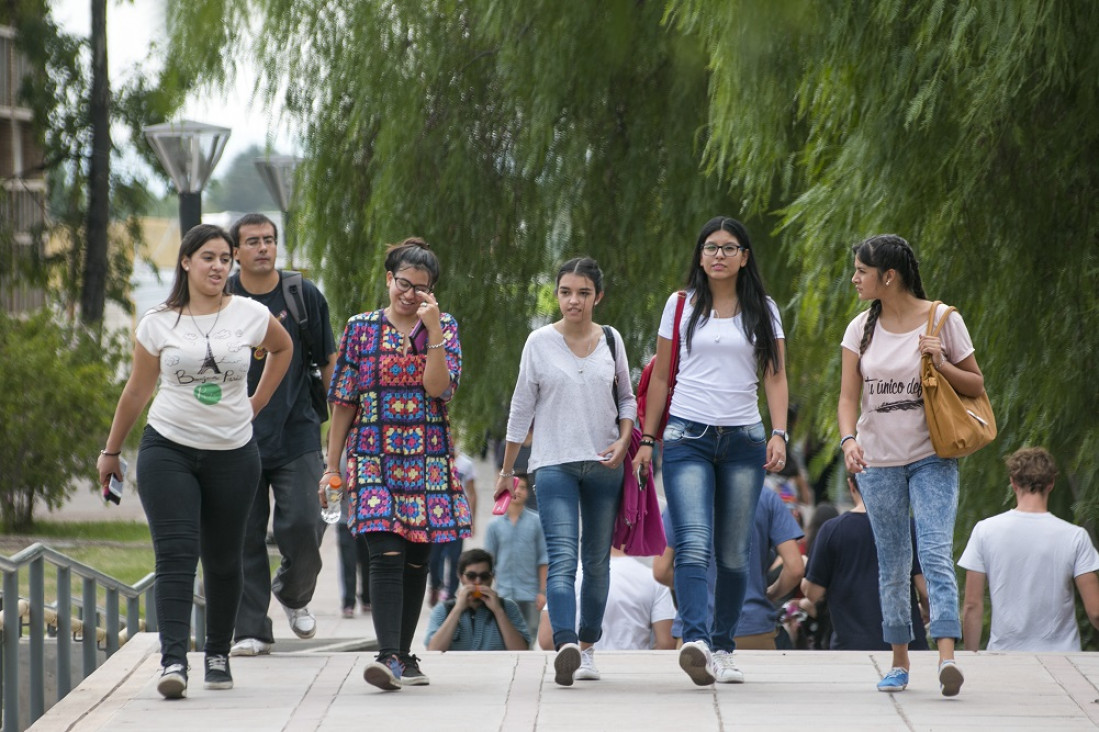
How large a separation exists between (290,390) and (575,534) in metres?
1.52

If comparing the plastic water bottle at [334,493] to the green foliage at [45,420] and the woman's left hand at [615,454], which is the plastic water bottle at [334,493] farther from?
the green foliage at [45,420]

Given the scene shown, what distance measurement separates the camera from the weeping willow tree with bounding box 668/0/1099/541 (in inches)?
311

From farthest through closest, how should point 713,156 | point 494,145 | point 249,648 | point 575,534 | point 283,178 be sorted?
1. point 283,178
2. point 494,145
3. point 713,156
4. point 249,648
5. point 575,534

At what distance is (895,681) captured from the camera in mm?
6520

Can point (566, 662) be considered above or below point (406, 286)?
below

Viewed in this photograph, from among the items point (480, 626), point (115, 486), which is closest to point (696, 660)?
point (115, 486)

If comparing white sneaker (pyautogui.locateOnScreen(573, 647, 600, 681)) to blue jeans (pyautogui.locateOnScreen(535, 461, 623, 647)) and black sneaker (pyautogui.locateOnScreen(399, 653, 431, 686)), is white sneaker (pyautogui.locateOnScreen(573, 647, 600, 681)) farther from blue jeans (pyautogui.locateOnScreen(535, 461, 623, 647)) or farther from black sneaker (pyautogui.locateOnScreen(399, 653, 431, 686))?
black sneaker (pyautogui.locateOnScreen(399, 653, 431, 686))

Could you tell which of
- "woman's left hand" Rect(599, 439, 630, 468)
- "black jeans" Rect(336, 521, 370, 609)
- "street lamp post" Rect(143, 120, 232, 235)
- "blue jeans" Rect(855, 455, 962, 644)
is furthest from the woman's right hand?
"black jeans" Rect(336, 521, 370, 609)

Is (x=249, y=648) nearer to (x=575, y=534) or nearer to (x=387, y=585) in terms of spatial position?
(x=387, y=585)

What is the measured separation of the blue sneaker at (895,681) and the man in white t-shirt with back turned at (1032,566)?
1292mm

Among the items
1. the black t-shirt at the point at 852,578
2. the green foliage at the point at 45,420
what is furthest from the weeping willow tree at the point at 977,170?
the green foliage at the point at 45,420

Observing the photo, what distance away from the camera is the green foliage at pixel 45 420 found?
2244 cm

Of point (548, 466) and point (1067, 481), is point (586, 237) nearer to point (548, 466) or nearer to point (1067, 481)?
point (1067, 481)

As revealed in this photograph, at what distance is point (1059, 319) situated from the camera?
335 inches
